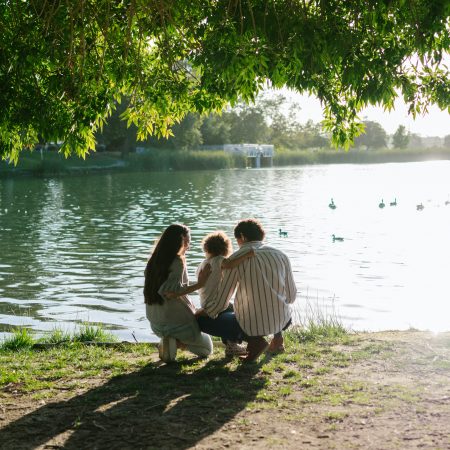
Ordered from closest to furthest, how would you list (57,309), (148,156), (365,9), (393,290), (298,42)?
1. (298,42)
2. (365,9)
3. (57,309)
4. (393,290)
5. (148,156)

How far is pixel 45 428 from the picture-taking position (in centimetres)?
439

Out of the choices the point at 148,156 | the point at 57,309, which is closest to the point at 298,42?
the point at 57,309

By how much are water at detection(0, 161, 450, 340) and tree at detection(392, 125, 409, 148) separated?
8921 centimetres

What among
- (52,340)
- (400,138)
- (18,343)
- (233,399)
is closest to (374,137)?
(400,138)

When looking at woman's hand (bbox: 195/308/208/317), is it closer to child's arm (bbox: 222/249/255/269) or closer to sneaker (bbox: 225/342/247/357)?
sneaker (bbox: 225/342/247/357)

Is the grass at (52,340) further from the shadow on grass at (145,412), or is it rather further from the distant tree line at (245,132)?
the distant tree line at (245,132)

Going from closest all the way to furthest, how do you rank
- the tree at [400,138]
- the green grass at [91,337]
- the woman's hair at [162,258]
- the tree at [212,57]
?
the tree at [212,57]
the woman's hair at [162,258]
the green grass at [91,337]
the tree at [400,138]

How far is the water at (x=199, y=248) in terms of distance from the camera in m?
12.0

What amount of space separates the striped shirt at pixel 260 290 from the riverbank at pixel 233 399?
35cm

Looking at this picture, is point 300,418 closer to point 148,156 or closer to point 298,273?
point 298,273

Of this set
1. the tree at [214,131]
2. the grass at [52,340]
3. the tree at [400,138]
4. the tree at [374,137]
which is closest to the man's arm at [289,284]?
the grass at [52,340]

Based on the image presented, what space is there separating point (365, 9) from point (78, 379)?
384cm

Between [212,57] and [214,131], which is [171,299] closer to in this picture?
[212,57]

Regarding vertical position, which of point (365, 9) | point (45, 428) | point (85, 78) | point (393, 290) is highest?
point (365, 9)
